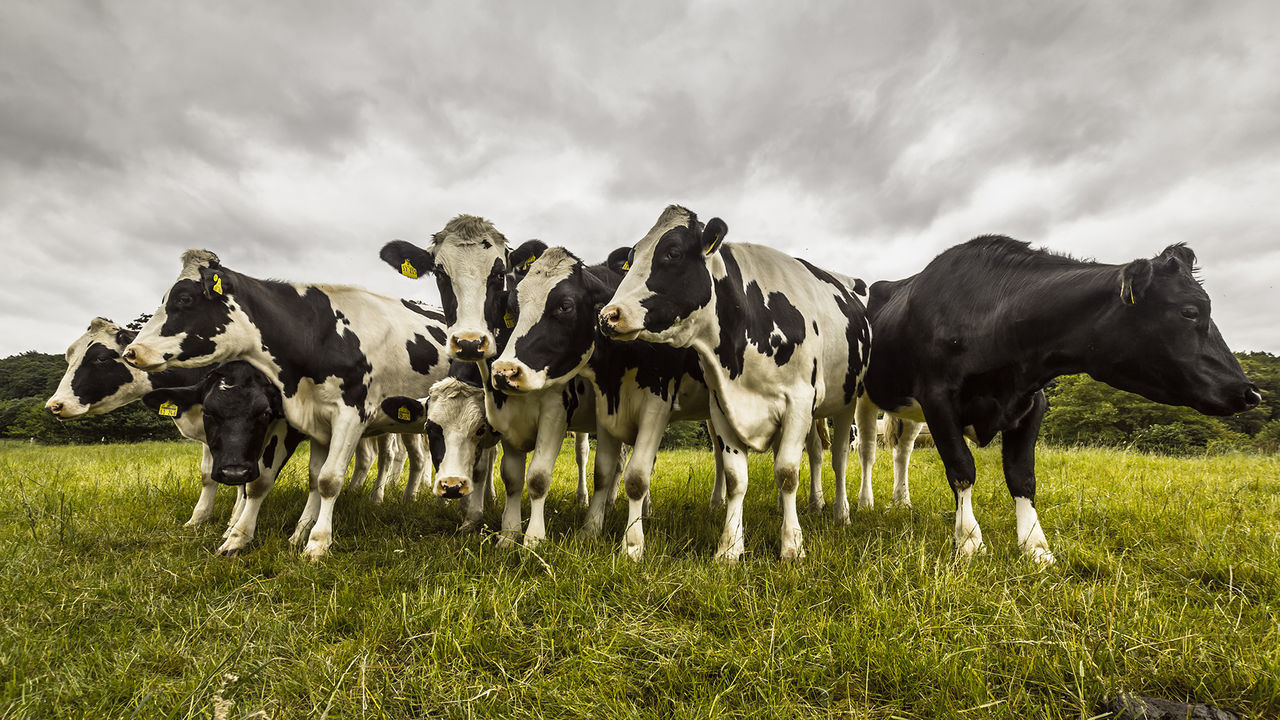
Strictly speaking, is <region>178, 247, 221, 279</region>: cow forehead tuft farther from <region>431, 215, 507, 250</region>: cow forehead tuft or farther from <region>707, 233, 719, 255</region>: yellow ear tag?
<region>707, 233, 719, 255</region>: yellow ear tag

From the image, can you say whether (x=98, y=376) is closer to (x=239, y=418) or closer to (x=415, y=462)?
(x=239, y=418)

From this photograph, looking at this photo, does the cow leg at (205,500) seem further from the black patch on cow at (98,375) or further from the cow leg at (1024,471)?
the cow leg at (1024,471)

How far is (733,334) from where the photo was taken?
403cm

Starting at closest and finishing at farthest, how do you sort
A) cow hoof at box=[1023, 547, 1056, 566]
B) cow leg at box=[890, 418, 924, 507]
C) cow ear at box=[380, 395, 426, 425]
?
1. cow hoof at box=[1023, 547, 1056, 566]
2. cow ear at box=[380, 395, 426, 425]
3. cow leg at box=[890, 418, 924, 507]

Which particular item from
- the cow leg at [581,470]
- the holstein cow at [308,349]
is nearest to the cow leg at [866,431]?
the cow leg at [581,470]

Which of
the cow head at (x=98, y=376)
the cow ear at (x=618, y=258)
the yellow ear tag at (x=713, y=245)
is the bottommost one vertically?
the cow head at (x=98, y=376)

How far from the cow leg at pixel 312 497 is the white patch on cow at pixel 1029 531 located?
5.27 metres

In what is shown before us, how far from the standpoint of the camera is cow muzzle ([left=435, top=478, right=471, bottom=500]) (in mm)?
4125

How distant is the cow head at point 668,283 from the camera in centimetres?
361

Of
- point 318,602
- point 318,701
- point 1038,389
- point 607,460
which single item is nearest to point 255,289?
point 318,602

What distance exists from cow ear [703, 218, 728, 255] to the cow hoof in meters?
2.82

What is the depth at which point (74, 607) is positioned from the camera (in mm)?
3113

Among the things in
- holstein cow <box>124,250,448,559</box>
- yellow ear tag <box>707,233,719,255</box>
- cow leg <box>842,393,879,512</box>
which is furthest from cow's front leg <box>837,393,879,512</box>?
holstein cow <box>124,250,448,559</box>

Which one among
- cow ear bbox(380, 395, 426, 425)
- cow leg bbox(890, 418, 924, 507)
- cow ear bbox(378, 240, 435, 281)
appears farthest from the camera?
cow leg bbox(890, 418, 924, 507)
